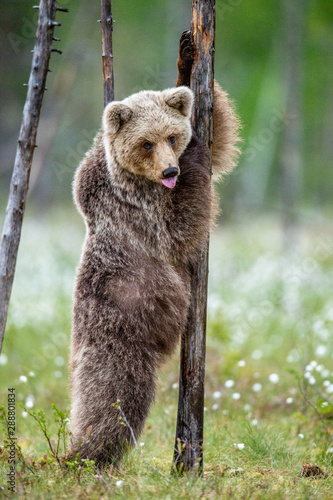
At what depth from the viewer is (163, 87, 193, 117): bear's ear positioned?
438 cm

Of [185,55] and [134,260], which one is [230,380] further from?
[185,55]

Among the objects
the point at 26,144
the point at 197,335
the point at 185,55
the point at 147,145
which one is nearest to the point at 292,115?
the point at 185,55

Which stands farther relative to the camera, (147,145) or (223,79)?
(223,79)

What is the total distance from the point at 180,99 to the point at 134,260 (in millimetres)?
1346

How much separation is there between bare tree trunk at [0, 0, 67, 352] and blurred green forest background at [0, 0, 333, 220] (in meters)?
7.36

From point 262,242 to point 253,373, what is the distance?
371 inches

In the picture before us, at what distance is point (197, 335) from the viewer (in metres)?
4.47

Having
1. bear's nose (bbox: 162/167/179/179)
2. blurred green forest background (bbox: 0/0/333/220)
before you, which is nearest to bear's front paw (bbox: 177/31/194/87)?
bear's nose (bbox: 162/167/179/179)

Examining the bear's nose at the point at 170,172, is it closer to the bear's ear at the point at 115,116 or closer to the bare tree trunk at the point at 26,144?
the bear's ear at the point at 115,116

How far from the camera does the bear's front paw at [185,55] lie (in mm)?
4438

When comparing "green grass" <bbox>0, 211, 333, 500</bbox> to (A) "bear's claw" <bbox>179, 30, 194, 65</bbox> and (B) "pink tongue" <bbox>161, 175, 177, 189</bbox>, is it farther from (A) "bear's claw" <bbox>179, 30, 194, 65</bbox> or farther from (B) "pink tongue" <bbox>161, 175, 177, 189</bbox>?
(A) "bear's claw" <bbox>179, 30, 194, 65</bbox>

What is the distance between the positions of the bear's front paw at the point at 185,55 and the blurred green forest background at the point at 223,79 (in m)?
7.69

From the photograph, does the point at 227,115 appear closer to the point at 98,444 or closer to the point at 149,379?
the point at 149,379

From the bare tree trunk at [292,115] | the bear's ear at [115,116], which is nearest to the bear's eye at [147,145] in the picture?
the bear's ear at [115,116]
